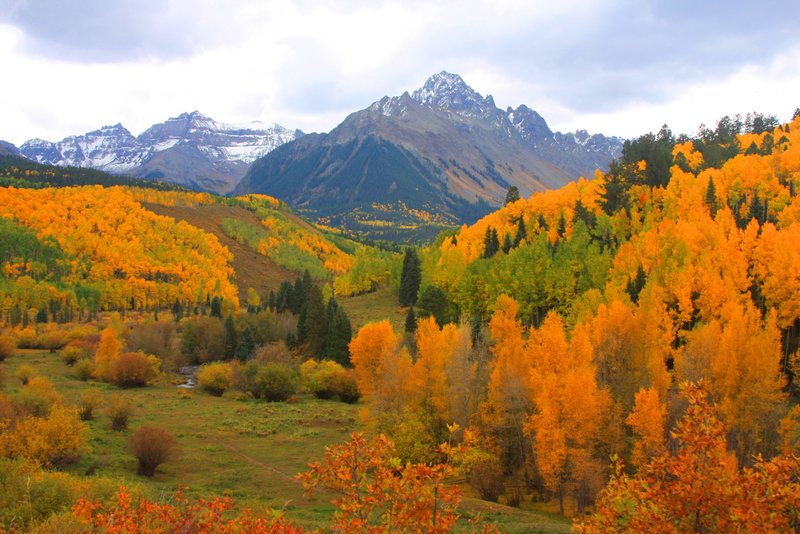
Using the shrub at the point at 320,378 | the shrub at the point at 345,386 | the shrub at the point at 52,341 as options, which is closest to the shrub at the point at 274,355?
the shrub at the point at 320,378

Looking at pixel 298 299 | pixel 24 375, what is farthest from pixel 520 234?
pixel 24 375

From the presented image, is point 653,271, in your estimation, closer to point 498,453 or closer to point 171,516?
point 498,453

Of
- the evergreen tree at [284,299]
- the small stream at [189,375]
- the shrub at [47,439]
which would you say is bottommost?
the small stream at [189,375]

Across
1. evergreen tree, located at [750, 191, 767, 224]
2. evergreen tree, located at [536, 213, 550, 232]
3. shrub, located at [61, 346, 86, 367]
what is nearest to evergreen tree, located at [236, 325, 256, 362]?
shrub, located at [61, 346, 86, 367]

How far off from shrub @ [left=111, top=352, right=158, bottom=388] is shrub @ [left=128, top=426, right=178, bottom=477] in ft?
133

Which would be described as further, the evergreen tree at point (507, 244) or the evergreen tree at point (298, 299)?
the evergreen tree at point (298, 299)

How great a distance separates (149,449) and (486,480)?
2556 cm

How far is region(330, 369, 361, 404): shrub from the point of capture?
78912 mm

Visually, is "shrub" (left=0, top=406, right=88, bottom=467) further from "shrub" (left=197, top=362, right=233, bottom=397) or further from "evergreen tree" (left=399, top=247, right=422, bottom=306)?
"evergreen tree" (left=399, top=247, right=422, bottom=306)

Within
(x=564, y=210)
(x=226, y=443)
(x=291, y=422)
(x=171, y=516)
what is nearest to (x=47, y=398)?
(x=226, y=443)

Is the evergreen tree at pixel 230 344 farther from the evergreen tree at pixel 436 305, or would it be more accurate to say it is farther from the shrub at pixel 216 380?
the evergreen tree at pixel 436 305

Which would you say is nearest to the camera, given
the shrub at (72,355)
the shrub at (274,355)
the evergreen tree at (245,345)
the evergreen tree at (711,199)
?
the evergreen tree at (711,199)

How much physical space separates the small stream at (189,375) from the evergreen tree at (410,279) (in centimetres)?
4266

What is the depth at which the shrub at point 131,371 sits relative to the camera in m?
80.4
